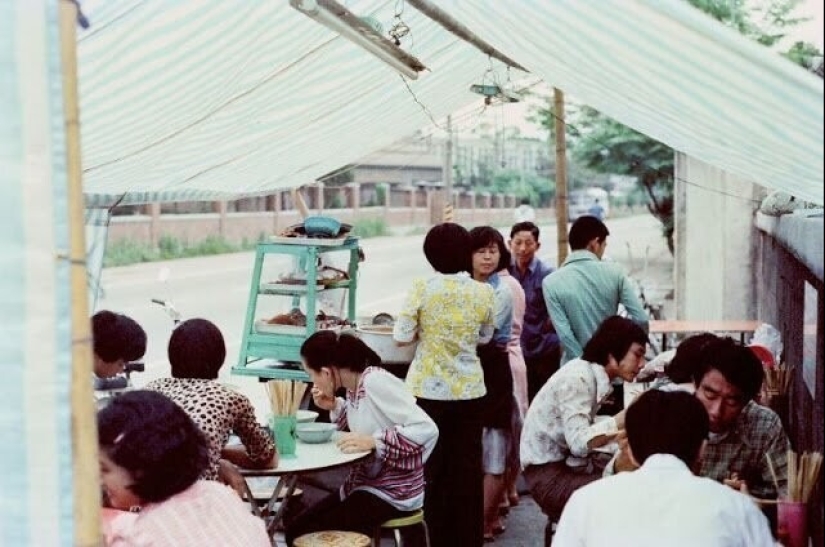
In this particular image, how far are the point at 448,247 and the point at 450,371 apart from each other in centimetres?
67

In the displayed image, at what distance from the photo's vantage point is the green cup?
4.78 metres

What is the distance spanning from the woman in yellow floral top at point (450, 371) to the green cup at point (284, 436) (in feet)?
4.06

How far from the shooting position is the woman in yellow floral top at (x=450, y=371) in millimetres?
5840

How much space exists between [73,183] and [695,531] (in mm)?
1747

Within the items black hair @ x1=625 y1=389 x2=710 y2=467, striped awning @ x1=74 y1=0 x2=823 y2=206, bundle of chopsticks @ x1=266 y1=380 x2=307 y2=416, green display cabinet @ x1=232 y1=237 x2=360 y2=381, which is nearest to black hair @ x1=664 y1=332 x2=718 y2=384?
striped awning @ x1=74 y1=0 x2=823 y2=206

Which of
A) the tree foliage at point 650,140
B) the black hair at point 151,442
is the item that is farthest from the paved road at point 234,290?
the black hair at point 151,442

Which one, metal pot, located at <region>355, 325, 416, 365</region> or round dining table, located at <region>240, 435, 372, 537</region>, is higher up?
metal pot, located at <region>355, 325, 416, 365</region>

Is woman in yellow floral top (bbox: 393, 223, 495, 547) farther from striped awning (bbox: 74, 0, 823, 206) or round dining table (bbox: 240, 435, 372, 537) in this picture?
striped awning (bbox: 74, 0, 823, 206)

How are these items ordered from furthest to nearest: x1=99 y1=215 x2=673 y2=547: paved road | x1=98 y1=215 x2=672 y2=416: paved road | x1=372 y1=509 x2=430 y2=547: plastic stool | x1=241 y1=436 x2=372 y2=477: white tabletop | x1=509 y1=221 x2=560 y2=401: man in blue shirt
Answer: x1=98 y1=215 x2=672 y2=416: paved road, x1=99 y1=215 x2=673 y2=547: paved road, x1=509 y1=221 x2=560 y2=401: man in blue shirt, x1=372 y1=509 x2=430 y2=547: plastic stool, x1=241 y1=436 x2=372 y2=477: white tabletop

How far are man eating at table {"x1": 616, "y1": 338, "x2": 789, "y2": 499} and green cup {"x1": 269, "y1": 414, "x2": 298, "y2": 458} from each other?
1.47 meters

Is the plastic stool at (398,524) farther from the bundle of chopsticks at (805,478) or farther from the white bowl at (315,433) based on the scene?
the bundle of chopsticks at (805,478)

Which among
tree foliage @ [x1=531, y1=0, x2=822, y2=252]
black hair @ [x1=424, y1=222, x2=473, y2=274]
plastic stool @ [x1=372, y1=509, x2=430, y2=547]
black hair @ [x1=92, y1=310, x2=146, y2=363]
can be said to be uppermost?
tree foliage @ [x1=531, y1=0, x2=822, y2=252]

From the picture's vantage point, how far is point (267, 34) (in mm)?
4457

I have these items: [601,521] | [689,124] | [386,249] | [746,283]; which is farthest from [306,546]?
[386,249]
